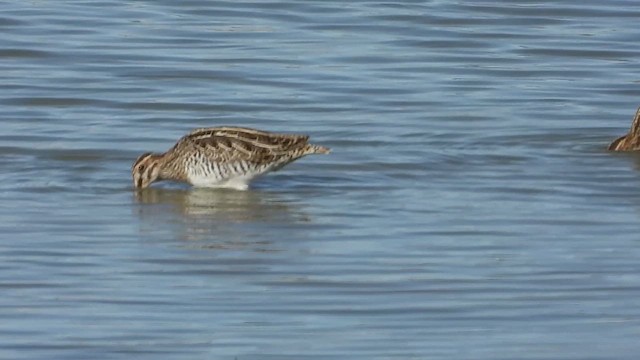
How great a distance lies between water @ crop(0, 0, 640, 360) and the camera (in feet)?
32.2

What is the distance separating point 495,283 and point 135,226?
2.70m

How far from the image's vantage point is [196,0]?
2333cm

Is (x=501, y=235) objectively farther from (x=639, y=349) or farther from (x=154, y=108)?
(x=154, y=108)

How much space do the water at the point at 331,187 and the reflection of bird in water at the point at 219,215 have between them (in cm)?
3

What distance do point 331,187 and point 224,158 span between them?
2.46 feet

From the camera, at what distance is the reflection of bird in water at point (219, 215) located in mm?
12359

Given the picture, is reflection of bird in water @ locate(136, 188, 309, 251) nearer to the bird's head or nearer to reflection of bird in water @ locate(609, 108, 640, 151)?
the bird's head

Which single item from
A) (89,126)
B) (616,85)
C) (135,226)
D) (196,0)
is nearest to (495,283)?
(135,226)

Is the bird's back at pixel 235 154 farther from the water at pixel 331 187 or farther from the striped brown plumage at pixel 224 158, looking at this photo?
the water at pixel 331 187

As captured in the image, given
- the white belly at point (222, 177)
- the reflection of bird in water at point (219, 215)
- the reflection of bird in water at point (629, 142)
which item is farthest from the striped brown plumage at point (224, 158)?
the reflection of bird in water at point (629, 142)

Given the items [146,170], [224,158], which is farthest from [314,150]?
[146,170]

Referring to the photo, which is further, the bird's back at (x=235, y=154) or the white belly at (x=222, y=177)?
the white belly at (x=222, y=177)

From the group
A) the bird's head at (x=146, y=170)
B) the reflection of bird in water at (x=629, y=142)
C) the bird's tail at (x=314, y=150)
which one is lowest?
the reflection of bird in water at (x=629, y=142)

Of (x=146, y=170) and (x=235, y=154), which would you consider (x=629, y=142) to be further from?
(x=146, y=170)
